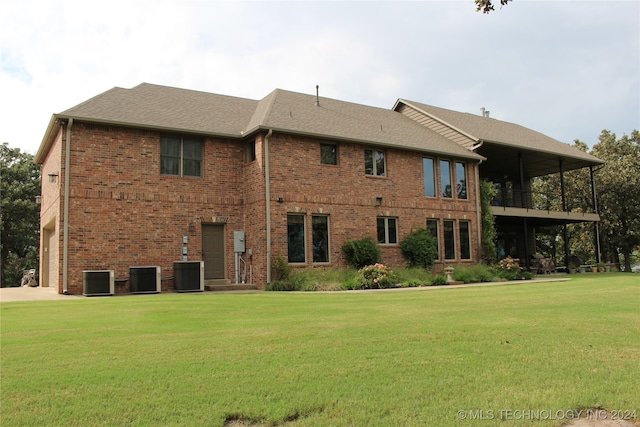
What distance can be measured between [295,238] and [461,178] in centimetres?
888

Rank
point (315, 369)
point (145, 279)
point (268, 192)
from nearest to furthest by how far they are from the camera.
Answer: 1. point (315, 369)
2. point (145, 279)
3. point (268, 192)

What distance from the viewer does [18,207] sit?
108 feet

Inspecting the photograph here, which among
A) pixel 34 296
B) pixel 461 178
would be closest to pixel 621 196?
pixel 461 178

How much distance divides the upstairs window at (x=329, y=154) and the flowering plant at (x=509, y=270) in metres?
8.29

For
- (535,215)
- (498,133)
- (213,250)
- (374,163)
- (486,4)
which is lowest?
(213,250)

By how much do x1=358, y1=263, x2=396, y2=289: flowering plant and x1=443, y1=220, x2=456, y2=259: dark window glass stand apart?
5.22 metres

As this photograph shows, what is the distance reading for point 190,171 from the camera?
16.6m

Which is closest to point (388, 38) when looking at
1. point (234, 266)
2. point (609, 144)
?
point (234, 266)

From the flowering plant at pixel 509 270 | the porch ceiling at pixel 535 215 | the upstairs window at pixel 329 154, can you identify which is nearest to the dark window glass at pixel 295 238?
the upstairs window at pixel 329 154

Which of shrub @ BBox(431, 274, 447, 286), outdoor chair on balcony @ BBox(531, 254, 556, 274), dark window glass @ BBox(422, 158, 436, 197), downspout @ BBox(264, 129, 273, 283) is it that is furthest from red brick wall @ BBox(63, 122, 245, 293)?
outdoor chair on balcony @ BBox(531, 254, 556, 274)

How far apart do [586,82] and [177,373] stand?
1264cm

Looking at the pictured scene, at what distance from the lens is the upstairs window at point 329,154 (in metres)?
17.9

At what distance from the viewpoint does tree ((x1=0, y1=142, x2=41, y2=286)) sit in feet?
109

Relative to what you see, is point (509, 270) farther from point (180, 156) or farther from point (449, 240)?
point (180, 156)
